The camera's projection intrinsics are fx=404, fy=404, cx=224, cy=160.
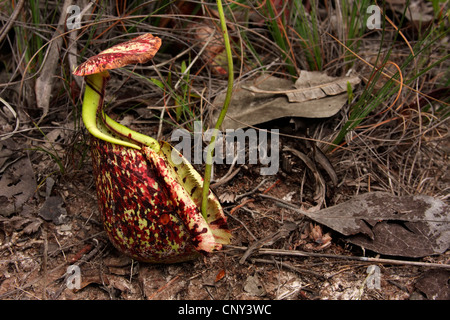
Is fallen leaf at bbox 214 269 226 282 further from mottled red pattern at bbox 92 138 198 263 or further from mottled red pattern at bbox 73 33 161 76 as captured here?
mottled red pattern at bbox 73 33 161 76

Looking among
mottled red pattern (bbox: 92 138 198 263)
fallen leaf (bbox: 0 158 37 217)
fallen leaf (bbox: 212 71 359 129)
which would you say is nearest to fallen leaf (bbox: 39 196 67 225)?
fallen leaf (bbox: 0 158 37 217)

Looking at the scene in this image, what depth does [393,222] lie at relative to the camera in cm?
155

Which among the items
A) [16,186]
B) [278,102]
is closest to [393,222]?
[278,102]

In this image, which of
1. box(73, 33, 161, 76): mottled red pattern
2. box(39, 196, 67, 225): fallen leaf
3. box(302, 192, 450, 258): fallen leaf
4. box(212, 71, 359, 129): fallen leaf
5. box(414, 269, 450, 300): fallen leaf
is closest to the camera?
box(73, 33, 161, 76): mottled red pattern

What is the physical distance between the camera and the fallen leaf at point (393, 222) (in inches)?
57.9

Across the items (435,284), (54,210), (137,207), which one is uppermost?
(137,207)

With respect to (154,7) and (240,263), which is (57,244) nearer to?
(240,263)

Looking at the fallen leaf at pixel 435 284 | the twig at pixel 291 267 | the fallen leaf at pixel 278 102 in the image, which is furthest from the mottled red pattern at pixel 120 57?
the fallen leaf at pixel 435 284

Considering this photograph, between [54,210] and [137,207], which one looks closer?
[137,207]

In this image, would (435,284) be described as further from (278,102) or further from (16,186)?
(16,186)

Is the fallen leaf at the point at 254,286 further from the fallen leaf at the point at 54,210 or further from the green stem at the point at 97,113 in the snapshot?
the fallen leaf at the point at 54,210

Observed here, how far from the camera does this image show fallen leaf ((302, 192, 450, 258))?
1472 mm
